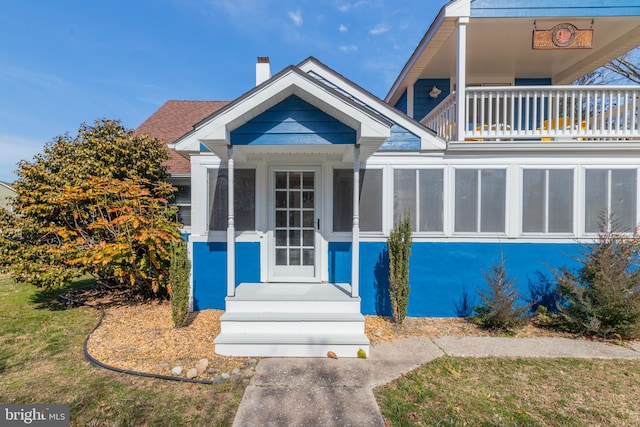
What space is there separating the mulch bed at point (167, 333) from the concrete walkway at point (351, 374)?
315 mm

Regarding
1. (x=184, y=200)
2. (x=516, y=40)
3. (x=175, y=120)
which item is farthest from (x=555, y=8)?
(x=175, y=120)

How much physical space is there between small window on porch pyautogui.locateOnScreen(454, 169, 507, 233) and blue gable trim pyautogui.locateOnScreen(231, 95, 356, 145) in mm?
2349

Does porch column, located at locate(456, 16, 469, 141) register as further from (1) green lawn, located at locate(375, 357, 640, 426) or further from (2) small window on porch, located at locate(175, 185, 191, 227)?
(2) small window on porch, located at locate(175, 185, 191, 227)

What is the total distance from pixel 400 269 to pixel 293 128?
2688mm

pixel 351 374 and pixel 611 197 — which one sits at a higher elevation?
pixel 611 197

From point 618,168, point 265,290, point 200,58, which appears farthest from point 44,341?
point 200,58

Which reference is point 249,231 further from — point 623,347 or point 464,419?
point 623,347

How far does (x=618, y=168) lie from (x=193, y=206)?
289 inches

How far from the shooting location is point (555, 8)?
5.29 metres

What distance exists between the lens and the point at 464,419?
256 centimetres

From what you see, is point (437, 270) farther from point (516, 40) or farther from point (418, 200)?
point (516, 40)

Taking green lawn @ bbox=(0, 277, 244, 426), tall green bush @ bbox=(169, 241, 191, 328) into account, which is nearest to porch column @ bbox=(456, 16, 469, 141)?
→ tall green bush @ bbox=(169, 241, 191, 328)

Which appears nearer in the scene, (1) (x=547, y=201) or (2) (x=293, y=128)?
(2) (x=293, y=128)

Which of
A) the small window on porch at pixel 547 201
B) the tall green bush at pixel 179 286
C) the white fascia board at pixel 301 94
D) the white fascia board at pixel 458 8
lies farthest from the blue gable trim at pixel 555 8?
the tall green bush at pixel 179 286
